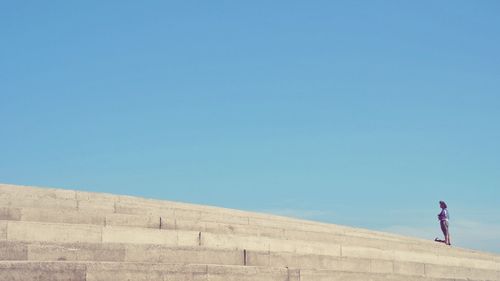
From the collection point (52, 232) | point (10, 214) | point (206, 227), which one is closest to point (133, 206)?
point (206, 227)

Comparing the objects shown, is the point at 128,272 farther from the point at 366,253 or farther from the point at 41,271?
the point at 366,253

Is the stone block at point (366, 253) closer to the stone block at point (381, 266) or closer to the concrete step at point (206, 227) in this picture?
the concrete step at point (206, 227)

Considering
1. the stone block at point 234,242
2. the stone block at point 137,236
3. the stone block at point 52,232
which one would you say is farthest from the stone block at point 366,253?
the stone block at point 52,232

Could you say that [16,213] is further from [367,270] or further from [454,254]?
[454,254]

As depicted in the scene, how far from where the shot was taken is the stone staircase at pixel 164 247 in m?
10.5

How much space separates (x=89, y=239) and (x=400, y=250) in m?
9.04

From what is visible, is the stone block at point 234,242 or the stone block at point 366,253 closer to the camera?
the stone block at point 234,242

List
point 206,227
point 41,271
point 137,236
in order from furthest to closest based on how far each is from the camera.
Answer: point 206,227 → point 137,236 → point 41,271

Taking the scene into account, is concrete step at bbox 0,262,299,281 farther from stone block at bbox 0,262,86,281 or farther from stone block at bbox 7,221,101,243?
stone block at bbox 7,221,101,243

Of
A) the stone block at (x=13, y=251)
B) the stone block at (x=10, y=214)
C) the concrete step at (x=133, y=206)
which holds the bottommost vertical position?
the stone block at (x=13, y=251)

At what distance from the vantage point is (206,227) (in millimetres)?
13961

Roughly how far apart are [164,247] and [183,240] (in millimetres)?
1068

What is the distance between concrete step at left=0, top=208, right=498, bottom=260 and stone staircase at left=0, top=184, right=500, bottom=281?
2 centimetres

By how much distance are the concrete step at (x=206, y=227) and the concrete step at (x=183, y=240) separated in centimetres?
18
